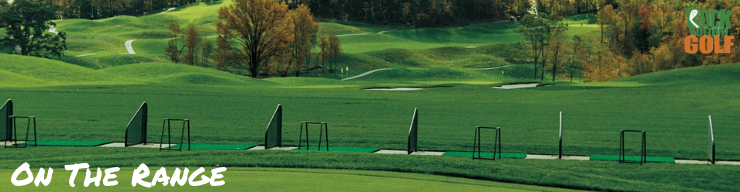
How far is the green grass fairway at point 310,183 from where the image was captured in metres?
9.14

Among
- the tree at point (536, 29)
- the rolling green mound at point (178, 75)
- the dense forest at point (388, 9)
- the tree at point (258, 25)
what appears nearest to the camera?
the rolling green mound at point (178, 75)

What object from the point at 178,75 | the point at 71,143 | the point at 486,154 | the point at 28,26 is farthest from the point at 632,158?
the point at 28,26

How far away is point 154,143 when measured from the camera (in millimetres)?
19594

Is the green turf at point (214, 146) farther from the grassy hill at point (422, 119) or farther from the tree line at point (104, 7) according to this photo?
the tree line at point (104, 7)

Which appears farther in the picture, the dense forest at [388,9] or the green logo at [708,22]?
the dense forest at [388,9]

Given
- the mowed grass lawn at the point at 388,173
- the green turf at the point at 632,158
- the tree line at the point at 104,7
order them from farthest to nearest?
the tree line at the point at 104,7 < the green turf at the point at 632,158 < the mowed grass lawn at the point at 388,173

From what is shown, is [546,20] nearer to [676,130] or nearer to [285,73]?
[285,73]

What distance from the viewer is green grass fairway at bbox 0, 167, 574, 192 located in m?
9.14

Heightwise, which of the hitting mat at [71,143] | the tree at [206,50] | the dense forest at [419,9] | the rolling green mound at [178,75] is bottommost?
the hitting mat at [71,143]

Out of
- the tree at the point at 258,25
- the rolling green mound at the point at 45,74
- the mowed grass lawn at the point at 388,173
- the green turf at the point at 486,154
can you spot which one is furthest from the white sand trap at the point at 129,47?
the green turf at the point at 486,154

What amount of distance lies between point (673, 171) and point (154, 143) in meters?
12.3

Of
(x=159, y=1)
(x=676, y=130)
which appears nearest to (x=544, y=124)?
(x=676, y=130)

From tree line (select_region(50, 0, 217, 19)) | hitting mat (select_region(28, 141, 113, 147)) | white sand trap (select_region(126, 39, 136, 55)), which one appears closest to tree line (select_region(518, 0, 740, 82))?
white sand trap (select_region(126, 39, 136, 55))

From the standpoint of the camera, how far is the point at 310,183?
390 inches
